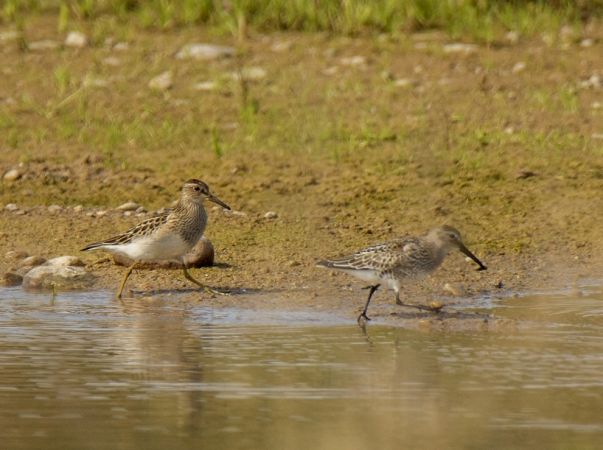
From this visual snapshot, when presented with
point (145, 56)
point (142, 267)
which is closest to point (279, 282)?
point (142, 267)

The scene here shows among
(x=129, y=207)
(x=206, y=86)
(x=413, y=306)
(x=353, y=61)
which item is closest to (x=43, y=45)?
(x=206, y=86)

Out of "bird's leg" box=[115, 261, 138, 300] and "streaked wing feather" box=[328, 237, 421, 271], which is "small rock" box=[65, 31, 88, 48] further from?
"streaked wing feather" box=[328, 237, 421, 271]

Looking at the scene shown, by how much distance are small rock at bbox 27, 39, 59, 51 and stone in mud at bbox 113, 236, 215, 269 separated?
19.3 feet

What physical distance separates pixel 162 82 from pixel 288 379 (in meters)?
Result: 8.15

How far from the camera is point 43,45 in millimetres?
16656

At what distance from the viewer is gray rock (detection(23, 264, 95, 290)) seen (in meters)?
10.6

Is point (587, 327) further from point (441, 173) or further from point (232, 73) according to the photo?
point (232, 73)

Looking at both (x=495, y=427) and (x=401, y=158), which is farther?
(x=401, y=158)

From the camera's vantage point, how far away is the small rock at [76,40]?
654 inches

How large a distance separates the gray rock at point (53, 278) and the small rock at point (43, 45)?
6296 millimetres

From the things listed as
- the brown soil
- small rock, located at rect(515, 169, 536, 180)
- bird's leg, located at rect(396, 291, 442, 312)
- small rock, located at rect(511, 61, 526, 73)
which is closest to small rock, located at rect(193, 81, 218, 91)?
the brown soil

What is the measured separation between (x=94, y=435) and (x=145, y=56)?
10147 millimetres

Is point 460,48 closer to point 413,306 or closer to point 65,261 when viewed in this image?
point 65,261

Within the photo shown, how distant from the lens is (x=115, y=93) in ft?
50.1
